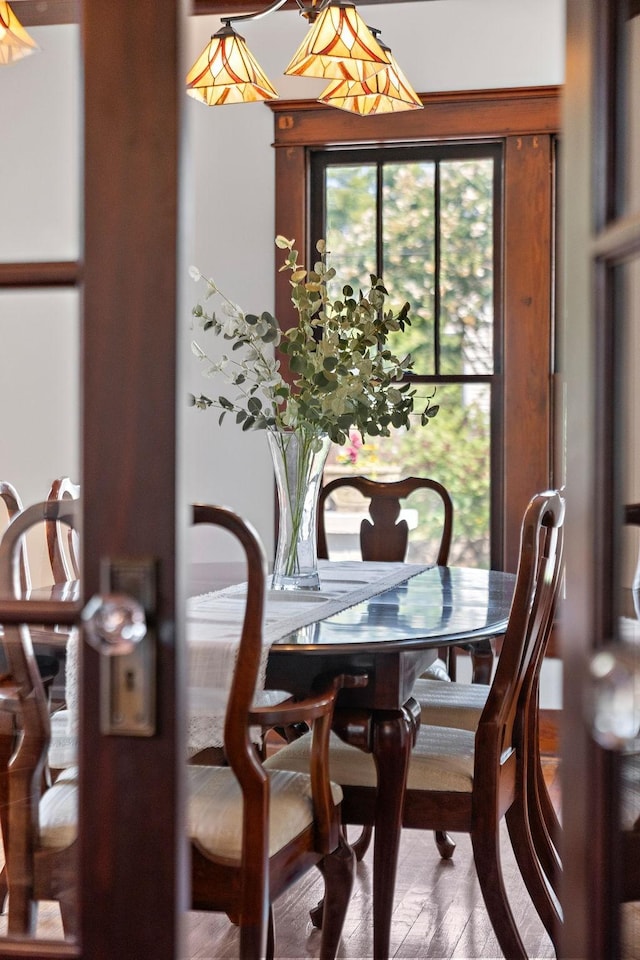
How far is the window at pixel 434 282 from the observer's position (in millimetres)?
4535

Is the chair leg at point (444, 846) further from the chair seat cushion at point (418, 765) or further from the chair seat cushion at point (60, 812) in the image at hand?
the chair seat cushion at point (60, 812)


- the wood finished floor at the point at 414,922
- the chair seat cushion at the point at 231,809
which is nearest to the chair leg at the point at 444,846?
the wood finished floor at the point at 414,922

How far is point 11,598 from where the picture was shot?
117 centimetres

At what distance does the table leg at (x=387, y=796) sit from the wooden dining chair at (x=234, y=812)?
86 mm

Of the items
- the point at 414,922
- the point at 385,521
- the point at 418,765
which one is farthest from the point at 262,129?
the point at 414,922

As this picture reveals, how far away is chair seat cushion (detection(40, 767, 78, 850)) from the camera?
1.11 meters

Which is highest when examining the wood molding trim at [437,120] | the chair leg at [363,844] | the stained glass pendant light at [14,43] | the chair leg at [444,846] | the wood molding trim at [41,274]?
the wood molding trim at [437,120]

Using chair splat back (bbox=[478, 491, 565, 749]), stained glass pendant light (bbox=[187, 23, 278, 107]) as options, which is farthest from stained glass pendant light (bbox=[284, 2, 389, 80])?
chair splat back (bbox=[478, 491, 565, 749])

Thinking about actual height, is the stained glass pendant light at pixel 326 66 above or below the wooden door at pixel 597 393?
above

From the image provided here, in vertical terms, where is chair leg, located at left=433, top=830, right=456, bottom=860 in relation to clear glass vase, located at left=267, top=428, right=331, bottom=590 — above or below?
below

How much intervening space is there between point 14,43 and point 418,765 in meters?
1.74

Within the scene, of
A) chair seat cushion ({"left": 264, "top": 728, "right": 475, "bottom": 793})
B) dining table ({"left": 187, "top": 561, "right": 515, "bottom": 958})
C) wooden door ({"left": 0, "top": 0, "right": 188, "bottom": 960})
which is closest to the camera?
wooden door ({"left": 0, "top": 0, "right": 188, "bottom": 960})

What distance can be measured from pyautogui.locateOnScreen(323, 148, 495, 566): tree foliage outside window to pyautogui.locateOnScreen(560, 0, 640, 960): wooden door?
138 inches

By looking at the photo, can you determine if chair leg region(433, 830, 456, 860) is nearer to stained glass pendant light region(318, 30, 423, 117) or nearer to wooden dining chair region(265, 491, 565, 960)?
wooden dining chair region(265, 491, 565, 960)
